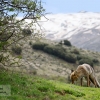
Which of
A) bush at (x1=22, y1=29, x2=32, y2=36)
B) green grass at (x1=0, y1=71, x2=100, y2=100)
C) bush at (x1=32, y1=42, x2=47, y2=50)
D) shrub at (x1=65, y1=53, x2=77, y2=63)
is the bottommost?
shrub at (x1=65, y1=53, x2=77, y2=63)

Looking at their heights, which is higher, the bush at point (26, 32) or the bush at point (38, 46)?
the bush at point (26, 32)

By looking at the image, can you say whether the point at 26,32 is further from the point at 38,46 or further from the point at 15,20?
the point at 38,46

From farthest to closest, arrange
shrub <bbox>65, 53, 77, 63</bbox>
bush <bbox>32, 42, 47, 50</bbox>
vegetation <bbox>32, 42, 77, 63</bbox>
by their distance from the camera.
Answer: vegetation <bbox>32, 42, 77, 63</bbox> < bush <bbox>32, 42, 47, 50</bbox> < shrub <bbox>65, 53, 77, 63</bbox>

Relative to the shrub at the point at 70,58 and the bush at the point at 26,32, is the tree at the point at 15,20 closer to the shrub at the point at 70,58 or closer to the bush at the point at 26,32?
the bush at the point at 26,32

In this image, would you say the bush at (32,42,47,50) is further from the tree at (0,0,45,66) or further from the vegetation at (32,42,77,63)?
the tree at (0,0,45,66)

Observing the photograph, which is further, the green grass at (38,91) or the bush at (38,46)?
the bush at (38,46)

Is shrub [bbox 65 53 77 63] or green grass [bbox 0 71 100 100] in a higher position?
green grass [bbox 0 71 100 100]

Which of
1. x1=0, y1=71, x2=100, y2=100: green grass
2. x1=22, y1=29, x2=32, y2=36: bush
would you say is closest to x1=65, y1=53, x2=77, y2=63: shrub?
x1=0, y1=71, x2=100, y2=100: green grass

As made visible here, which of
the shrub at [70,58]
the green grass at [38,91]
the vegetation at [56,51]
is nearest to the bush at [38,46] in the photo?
the vegetation at [56,51]

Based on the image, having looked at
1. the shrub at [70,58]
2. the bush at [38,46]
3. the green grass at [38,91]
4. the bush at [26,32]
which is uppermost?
the bush at [26,32]

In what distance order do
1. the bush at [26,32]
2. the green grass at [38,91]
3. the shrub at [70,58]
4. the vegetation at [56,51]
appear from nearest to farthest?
the green grass at [38,91], the bush at [26,32], the shrub at [70,58], the vegetation at [56,51]

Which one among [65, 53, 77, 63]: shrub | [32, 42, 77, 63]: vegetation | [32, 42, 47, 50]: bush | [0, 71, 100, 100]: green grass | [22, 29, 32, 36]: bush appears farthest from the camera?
[32, 42, 77, 63]: vegetation

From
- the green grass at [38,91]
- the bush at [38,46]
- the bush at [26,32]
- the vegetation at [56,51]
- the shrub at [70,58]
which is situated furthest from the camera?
the vegetation at [56,51]

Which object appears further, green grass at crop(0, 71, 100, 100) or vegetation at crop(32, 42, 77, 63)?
vegetation at crop(32, 42, 77, 63)
